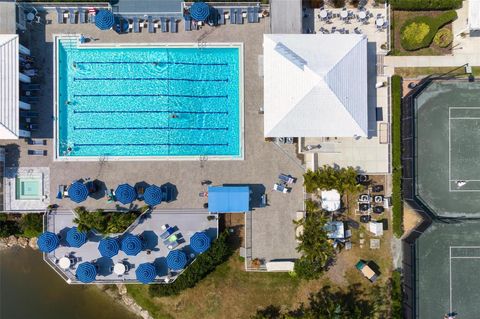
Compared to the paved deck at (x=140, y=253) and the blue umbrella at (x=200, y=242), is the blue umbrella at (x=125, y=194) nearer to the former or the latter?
the paved deck at (x=140, y=253)

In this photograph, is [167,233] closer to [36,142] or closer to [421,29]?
[36,142]

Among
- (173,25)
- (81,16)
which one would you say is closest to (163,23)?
(173,25)

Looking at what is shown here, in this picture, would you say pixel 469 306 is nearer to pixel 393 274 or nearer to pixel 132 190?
pixel 393 274

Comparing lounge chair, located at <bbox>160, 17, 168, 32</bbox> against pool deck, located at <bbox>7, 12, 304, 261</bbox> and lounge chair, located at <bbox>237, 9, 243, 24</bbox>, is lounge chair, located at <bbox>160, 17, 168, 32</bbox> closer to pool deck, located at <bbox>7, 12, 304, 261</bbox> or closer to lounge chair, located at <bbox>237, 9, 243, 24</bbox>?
pool deck, located at <bbox>7, 12, 304, 261</bbox>

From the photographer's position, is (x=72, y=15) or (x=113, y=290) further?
(x=113, y=290)

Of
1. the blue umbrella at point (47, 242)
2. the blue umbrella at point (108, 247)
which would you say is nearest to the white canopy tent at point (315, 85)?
the blue umbrella at point (108, 247)

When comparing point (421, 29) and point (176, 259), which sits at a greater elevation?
point (421, 29)
